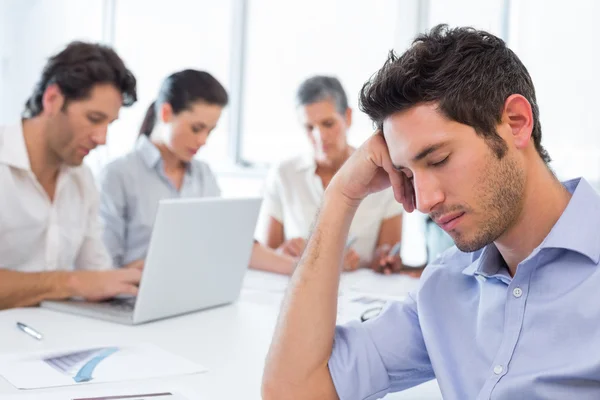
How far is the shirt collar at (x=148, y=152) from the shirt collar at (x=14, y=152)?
26.4 inches

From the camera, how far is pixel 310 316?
1.13 meters

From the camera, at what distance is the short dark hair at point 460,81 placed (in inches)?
38.8

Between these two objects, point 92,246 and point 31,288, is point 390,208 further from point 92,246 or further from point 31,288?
point 31,288

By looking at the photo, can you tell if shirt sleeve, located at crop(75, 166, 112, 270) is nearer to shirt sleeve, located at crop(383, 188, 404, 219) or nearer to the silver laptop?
the silver laptop

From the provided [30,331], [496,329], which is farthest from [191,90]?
[496,329]

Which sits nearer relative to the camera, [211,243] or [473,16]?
[211,243]

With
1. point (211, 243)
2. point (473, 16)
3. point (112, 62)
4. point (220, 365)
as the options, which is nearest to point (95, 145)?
point (112, 62)

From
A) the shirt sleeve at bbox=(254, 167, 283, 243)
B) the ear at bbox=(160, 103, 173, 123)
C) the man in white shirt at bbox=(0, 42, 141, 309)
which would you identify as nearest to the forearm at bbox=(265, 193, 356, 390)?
the man in white shirt at bbox=(0, 42, 141, 309)

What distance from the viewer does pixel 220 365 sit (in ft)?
4.19

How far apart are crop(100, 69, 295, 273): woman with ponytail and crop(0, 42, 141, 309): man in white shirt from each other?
0.31m

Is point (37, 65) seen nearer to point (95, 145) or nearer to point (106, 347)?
point (95, 145)

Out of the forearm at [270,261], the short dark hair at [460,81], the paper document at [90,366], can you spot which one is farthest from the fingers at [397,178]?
the forearm at [270,261]

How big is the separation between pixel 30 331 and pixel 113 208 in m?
1.06

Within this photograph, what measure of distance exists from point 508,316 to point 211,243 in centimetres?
92
